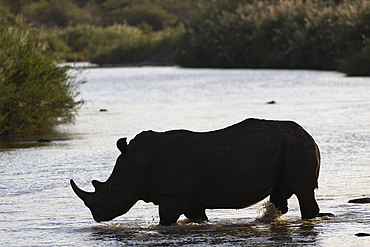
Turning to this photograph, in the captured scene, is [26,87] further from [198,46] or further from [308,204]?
[198,46]

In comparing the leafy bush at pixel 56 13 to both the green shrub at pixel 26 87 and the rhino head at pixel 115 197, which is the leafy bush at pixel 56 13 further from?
the rhino head at pixel 115 197

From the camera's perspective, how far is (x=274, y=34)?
1358 inches

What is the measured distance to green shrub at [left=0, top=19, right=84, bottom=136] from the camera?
10528 mm

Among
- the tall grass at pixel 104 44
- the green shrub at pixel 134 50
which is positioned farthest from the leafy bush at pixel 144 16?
the green shrub at pixel 134 50

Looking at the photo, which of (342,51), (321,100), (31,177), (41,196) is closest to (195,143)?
(41,196)

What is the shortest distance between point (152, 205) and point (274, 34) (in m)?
29.5

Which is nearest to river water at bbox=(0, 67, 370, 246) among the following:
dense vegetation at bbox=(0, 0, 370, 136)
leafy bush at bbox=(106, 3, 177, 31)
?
dense vegetation at bbox=(0, 0, 370, 136)

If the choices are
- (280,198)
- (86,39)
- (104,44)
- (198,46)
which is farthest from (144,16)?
(280,198)

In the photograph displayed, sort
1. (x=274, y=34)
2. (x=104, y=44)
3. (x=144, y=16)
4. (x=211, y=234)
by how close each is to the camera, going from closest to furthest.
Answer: (x=211, y=234) → (x=274, y=34) → (x=104, y=44) → (x=144, y=16)

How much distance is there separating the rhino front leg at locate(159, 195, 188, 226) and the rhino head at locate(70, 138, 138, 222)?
236 mm

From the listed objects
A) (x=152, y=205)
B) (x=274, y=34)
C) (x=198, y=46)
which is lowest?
(x=198, y=46)

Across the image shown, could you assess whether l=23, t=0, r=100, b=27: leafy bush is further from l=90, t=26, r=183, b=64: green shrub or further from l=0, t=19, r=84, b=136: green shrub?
l=0, t=19, r=84, b=136: green shrub

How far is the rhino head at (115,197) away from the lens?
4.84m

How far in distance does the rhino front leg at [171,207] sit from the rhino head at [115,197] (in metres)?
0.24
